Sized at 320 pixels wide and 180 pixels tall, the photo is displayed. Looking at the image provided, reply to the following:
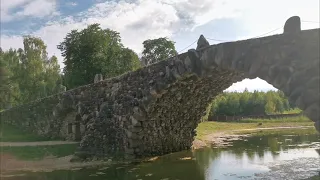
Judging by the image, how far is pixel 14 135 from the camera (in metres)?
33.6

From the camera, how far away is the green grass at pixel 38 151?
2389cm

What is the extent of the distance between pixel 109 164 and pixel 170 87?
5749 mm

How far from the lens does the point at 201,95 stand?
948 inches

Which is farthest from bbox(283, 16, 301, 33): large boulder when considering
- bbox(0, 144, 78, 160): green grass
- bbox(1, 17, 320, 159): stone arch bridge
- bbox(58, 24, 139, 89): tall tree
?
bbox(58, 24, 139, 89): tall tree

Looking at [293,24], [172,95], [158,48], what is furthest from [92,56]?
[293,24]

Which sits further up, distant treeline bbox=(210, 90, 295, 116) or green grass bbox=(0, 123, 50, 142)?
distant treeline bbox=(210, 90, 295, 116)

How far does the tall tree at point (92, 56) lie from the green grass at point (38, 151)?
641 inches

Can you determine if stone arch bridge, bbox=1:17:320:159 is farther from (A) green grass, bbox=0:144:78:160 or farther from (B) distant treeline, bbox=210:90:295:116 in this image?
(B) distant treeline, bbox=210:90:295:116

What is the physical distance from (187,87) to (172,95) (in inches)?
42.9

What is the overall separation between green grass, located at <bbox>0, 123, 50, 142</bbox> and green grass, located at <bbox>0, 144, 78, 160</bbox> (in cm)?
545

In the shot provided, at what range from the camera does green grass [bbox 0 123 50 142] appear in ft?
102

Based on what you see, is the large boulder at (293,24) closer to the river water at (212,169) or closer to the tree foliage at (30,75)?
the river water at (212,169)

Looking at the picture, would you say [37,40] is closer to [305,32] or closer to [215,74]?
[215,74]

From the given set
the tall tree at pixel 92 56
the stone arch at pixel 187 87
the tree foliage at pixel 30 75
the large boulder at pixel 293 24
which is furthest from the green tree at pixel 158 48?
the large boulder at pixel 293 24
